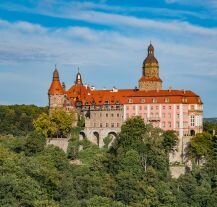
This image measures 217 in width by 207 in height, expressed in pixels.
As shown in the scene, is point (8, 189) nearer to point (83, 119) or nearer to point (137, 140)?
point (137, 140)

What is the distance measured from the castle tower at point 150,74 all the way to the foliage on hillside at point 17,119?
17453mm

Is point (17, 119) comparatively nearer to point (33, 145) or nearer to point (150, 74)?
point (150, 74)

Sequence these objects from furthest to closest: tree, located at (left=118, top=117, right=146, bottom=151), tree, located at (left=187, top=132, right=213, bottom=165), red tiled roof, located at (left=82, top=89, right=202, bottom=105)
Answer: red tiled roof, located at (left=82, top=89, right=202, bottom=105) → tree, located at (left=187, top=132, right=213, bottom=165) → tree, located at (left=118, top=117, right=146, bottom=151)

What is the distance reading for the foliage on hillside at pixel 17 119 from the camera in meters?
86.8

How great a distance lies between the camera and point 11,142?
71125 mm

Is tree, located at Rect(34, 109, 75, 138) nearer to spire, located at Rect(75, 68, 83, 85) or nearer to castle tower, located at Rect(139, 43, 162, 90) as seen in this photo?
spire, located at Rect(75, 68, 83, 85)

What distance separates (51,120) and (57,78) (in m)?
6.60

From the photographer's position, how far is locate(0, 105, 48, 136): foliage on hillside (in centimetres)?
8681

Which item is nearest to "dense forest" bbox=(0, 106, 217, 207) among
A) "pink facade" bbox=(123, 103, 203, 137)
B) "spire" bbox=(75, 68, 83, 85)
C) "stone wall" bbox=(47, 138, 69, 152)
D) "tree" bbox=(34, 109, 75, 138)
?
"stone wall" bbox=(47, 138, 69, 152)

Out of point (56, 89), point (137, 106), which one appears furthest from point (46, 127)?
point (137, 106)

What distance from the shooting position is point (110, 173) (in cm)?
6488

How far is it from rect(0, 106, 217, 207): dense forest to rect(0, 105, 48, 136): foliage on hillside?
1397 cm

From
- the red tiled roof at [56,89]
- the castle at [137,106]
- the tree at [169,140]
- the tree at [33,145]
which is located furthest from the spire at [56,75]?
the tree at [169,140]

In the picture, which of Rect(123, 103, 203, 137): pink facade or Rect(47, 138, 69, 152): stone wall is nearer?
Rect(47, 138, 69, 152): stone wall
